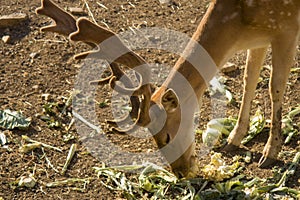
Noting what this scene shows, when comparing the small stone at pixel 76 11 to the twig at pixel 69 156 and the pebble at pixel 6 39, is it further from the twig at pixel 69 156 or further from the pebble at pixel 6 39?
the twig at pixel 69 156

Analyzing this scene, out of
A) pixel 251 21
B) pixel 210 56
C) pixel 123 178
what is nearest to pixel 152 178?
pixel 123 178

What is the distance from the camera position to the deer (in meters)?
5.18

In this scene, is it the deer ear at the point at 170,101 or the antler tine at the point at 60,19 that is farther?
the antler tine at the point at 60,19

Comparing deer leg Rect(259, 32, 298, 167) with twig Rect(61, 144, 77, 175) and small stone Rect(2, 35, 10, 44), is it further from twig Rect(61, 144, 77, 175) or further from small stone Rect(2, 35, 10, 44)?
small stone Rect(2, 35, 10, 44)

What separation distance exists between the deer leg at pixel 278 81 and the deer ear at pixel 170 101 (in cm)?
98

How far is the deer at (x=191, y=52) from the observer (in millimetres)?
5180

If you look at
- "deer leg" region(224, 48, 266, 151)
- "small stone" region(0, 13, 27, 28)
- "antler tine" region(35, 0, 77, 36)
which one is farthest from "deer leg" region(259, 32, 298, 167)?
"small stone" region(0, 13, 27, 28)

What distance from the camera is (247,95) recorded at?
20.7 ft

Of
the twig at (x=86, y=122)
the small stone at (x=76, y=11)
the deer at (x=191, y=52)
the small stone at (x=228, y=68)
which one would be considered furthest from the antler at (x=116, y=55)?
the small stone at (x=76, y=11)

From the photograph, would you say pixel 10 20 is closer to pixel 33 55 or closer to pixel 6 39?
pixel 6 39

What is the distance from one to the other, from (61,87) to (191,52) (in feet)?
6.52

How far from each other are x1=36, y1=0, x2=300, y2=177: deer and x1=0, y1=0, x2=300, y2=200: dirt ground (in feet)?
2.33

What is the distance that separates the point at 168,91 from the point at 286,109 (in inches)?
68.7

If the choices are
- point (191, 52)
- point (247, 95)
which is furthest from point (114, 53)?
point (247, 95)
